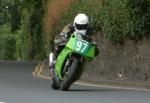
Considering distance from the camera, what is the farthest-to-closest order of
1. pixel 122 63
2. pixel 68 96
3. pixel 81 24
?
pixel 122 63, pixel 81 24, pixel 68 96

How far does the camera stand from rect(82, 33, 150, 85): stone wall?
60.1ft

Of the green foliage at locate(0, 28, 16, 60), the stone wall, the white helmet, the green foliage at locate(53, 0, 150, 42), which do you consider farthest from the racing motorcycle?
the green foliage at locate(0, 28, 16, 60)

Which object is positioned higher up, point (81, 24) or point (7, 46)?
point (81, 24)

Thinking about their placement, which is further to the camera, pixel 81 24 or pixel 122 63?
pixel 122 63

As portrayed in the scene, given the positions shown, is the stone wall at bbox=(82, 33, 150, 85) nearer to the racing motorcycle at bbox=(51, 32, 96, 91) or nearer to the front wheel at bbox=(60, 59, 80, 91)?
the racing motorcycle at bbox=(51, 32, 96, 91)

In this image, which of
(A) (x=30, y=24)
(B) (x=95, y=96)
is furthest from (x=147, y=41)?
(A) (x=30, y=24)

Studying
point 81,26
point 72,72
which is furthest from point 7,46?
point 72,72

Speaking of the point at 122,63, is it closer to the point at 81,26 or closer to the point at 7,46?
the point at 81,26

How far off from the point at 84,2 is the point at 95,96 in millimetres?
10610

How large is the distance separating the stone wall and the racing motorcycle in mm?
3413

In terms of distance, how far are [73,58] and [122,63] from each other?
5.24m

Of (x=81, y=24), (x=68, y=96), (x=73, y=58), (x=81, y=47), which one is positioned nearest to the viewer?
(x=68, y=96)

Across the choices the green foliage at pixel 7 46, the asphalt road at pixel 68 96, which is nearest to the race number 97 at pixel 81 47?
the asphalt road at pixel 68 96

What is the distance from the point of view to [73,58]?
47.5 ft
